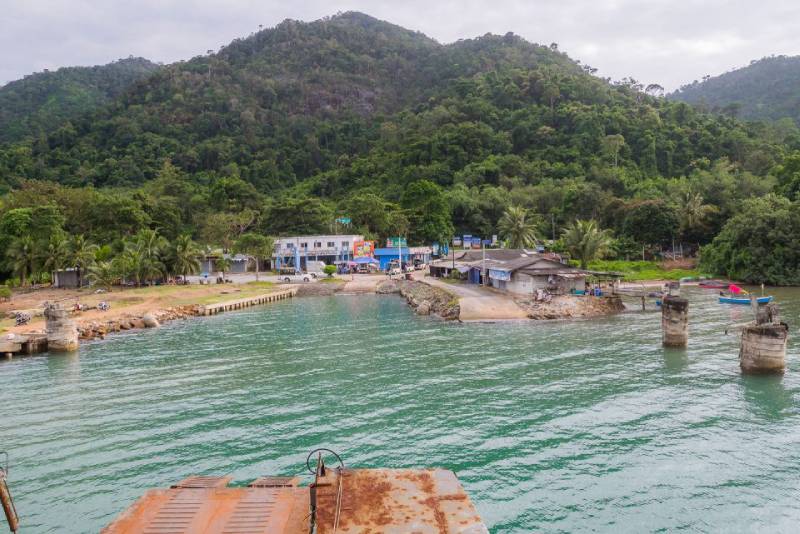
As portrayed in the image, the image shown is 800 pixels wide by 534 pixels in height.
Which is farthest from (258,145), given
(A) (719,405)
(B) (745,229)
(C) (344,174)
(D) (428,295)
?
(A) (719,405)

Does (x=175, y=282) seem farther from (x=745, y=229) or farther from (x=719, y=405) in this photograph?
(x=745, y=229)

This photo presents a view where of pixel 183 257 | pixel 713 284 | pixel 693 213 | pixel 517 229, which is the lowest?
pixel 713 284

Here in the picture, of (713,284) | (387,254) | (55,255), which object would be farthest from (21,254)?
(713,284)

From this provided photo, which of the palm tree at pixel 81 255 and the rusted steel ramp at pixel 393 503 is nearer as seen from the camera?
the rusted steel ramp at pixel 393 503

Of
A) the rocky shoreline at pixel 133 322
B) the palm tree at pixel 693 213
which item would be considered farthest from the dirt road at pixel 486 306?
the palm tree at pixel 693 213

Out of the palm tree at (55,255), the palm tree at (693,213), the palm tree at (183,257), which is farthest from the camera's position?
the palm tree at (693,213)

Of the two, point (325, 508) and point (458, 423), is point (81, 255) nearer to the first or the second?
point (458, 423)

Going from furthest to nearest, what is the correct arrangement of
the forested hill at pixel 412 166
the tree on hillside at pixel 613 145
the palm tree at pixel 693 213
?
the tree on hillside at pixel 613 145 → the forested hill at pixel 412 166 → the palm tree at pixel 693 213

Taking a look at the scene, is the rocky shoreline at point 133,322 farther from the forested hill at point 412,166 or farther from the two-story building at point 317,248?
the two-story building at point 317,248
